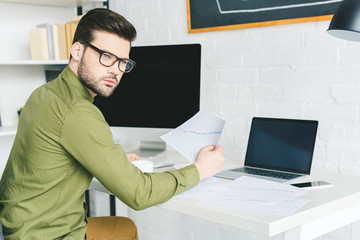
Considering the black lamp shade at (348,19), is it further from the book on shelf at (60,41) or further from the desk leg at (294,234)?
the book on shelf at (60,41)

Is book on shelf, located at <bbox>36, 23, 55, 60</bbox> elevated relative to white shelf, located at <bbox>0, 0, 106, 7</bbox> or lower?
lower

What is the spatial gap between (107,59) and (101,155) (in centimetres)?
34

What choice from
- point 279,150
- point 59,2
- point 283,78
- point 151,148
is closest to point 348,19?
point 279,150

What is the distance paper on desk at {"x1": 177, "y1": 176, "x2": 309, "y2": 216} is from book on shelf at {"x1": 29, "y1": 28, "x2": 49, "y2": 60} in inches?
53.6

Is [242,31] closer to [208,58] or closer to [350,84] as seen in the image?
[208,58]

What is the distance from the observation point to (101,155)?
50.0 inches

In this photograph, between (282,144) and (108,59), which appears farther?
(282,144)

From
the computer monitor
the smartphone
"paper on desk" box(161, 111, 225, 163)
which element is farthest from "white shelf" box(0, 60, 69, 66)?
the smartphone

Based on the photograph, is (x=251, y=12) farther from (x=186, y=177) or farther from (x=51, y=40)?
(x=51, y=40)

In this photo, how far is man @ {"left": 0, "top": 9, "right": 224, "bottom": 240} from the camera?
128cm

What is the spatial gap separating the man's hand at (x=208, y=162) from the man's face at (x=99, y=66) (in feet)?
1.23

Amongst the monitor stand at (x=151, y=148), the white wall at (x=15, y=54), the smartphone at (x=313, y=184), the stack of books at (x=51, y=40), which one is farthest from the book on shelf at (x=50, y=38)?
the smartphone at (x=313, y=184)

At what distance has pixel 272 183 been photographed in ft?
4.97

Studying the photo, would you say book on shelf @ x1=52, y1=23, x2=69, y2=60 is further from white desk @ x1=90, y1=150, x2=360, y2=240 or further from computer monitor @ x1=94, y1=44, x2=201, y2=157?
white desk @ x1=90, y1=150, x2=360, y2=240
